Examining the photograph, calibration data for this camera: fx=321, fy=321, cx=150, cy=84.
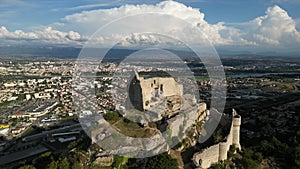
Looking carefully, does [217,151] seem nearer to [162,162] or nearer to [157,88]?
[162,162]

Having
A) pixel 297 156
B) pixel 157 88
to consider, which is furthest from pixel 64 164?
pixel 297 156

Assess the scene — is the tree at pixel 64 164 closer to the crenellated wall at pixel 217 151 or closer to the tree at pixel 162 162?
the tree at pixel 162 162

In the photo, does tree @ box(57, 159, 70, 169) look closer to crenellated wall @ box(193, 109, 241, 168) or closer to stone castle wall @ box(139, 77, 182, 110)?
stone castle wall @ box(139, 77, 182, 110)

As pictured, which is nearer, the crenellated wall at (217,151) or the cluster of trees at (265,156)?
the crenellated wall at (217,151)

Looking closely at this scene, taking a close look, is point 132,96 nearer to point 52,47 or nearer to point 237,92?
point 237,92

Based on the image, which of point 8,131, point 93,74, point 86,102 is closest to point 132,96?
point 8,131

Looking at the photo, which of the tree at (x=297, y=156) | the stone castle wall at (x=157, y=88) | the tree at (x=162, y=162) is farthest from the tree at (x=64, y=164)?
the tree at (x=297, y=156)

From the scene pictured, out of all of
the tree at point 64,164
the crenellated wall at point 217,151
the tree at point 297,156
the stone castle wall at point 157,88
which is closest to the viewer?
the crenellated wall at point 217,151

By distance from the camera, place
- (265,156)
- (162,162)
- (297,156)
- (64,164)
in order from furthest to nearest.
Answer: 1. (265,156)
2. (297,156)
3. (64,164)
4. (162,162)

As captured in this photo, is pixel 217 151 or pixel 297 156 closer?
pixel 217 151
